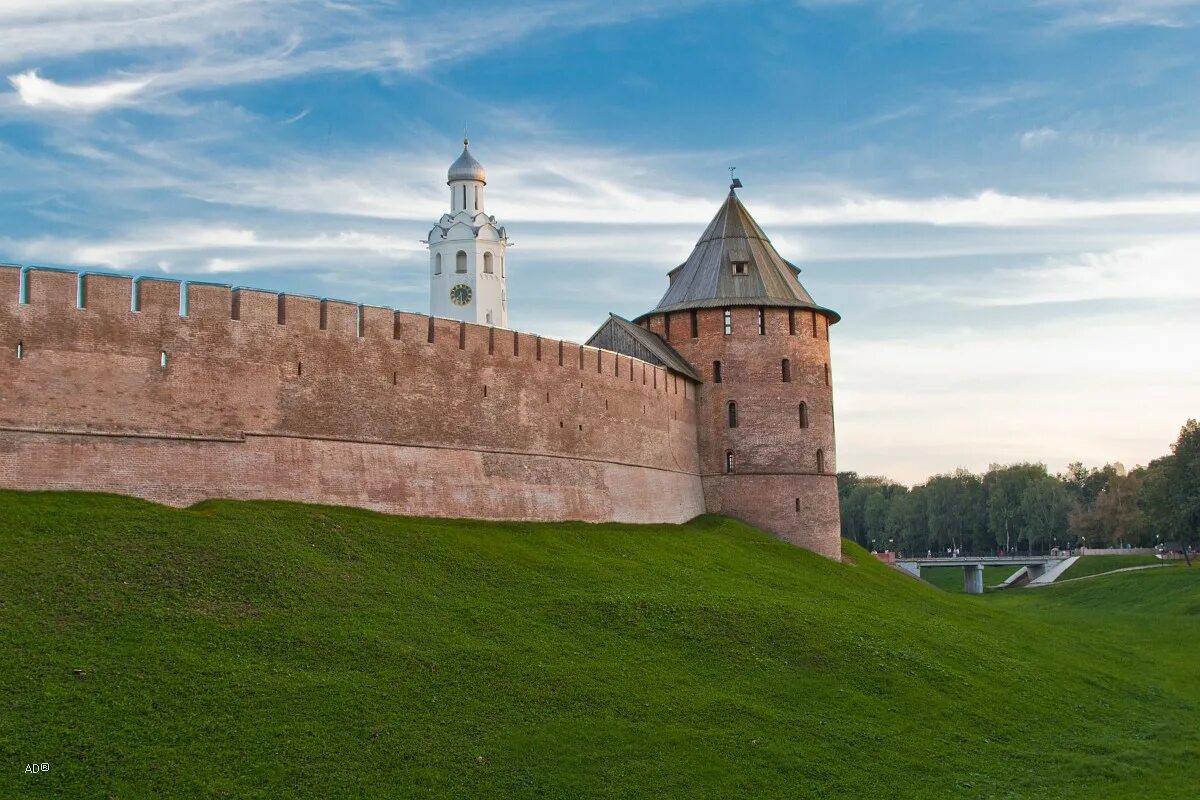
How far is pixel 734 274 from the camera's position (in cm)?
3831

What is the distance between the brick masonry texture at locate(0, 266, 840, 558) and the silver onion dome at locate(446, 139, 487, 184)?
33.6 metres

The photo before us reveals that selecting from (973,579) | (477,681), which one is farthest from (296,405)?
(973,579)

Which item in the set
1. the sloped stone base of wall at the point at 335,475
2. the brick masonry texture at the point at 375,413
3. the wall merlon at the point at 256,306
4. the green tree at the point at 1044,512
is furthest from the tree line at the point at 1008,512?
the wall merlon at the point at 256,306

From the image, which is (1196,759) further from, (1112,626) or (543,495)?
(1112,626)

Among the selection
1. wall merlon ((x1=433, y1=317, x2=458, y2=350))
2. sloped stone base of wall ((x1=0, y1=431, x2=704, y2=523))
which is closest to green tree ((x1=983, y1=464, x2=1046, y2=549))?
sloped stone base of wall ((x1=0, y1=431, x2=704, y2=523))

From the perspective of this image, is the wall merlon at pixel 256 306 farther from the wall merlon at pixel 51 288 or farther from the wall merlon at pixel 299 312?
the wall merlon at pixel 51 288

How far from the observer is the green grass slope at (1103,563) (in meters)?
67.8

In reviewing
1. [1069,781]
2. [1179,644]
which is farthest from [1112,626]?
[1069,781]

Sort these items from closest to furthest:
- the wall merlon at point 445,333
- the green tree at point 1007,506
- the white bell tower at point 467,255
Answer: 1. the wall merlon at point 445,333
2. the white bell tower at point 467,255
3. the green tree at point 1007,506

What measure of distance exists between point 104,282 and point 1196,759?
19.4 m

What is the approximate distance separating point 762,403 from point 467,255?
33178mm

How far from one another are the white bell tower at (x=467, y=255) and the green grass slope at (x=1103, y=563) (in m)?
32.7

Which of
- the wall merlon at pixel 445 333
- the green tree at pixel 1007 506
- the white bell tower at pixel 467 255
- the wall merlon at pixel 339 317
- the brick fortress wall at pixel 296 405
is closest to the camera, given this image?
the brick fortress wall at pixel 296 405

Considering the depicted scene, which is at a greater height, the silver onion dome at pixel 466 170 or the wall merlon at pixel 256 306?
the silver onion dome at pixel 466 170
